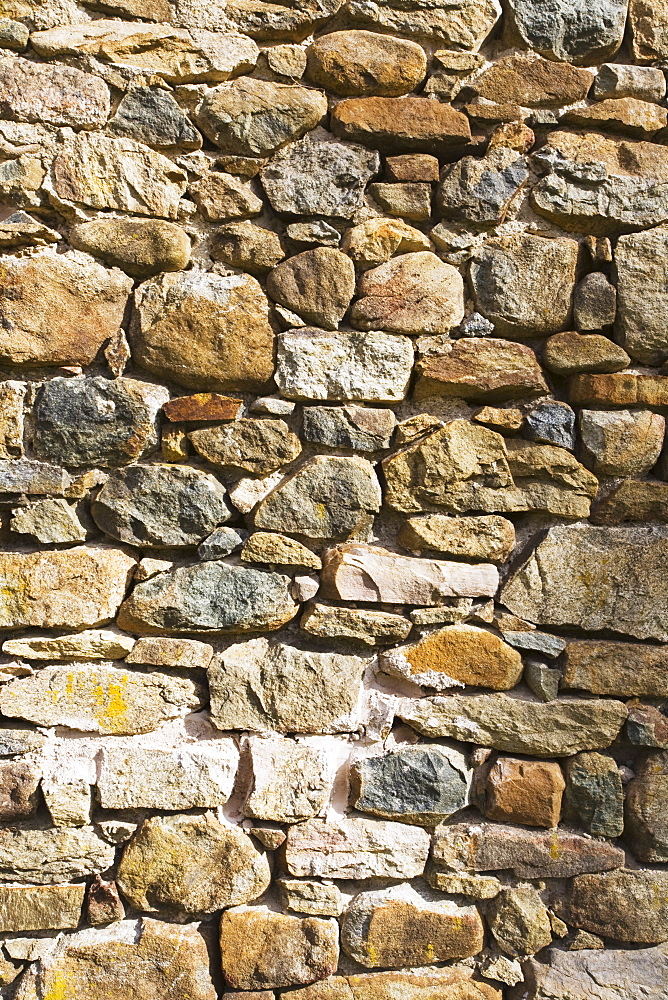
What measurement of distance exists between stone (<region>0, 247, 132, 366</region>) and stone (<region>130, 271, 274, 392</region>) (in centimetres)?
7

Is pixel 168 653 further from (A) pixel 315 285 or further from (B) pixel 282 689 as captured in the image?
(A) pixel 315 285

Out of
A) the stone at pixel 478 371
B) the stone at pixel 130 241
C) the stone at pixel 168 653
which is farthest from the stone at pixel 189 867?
the stone at pixel 130 241

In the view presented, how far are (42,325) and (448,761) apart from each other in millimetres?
1351

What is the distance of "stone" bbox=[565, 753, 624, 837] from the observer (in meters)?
1.76

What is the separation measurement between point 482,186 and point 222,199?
2.08 ft

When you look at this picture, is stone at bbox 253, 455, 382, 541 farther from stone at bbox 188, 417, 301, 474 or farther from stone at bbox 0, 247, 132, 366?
stone at bbox 0, 247, 132, 366

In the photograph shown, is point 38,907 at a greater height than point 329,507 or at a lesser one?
lesser

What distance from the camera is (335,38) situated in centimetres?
181

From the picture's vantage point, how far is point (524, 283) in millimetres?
1852

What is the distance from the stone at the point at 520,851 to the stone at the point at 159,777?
1.75 feet

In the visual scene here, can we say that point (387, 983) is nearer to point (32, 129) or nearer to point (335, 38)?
point (32, 129)

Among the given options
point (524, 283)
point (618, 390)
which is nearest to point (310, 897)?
point (618, 390)

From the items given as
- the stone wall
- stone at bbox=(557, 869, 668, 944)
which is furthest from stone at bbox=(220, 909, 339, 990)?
stone at bbox=(557, 869, 668, 944)

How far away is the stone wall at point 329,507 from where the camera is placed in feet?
5.39
